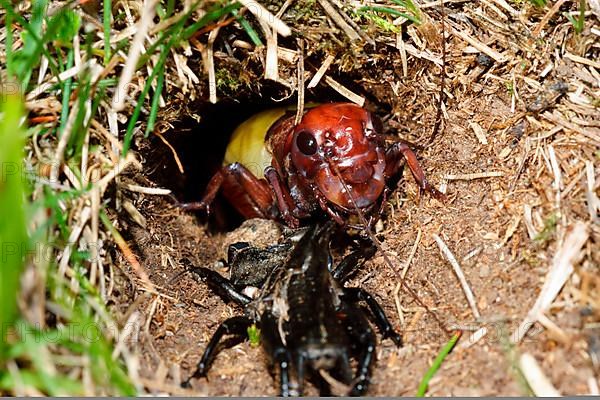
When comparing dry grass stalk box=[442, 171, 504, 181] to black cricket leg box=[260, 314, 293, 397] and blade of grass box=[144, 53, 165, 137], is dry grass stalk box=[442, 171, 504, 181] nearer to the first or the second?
black cricket leg box=[260, 314, 293, 397]

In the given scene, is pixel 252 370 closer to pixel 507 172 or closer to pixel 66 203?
pixel 66 203

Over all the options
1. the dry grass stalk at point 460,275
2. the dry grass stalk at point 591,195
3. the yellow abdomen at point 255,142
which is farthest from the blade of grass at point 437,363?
the yellow abdomen at point 255,142

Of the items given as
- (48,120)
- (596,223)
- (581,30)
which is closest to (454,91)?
(581,30)

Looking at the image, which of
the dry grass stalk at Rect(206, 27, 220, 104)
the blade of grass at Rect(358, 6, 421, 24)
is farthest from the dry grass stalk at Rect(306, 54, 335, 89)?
the dry grass stalk at Rect(206, 27, 220, 104)

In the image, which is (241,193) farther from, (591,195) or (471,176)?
(591,195)

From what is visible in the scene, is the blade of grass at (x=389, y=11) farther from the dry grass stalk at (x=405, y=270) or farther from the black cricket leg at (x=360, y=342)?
the black cricket leg at (x=360, y=342)

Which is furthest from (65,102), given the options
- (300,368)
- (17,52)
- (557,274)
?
(557,274)
